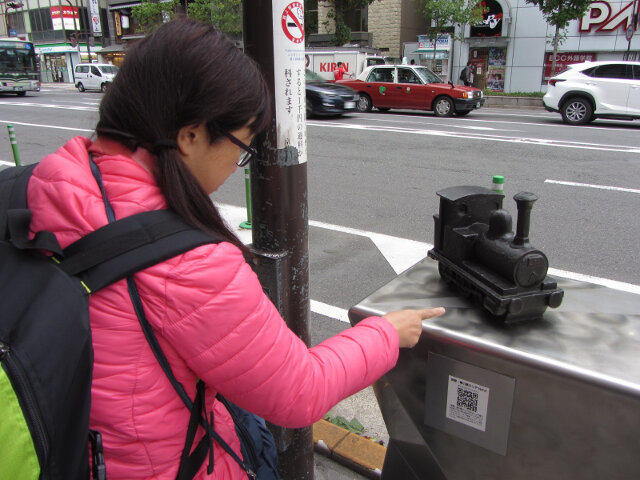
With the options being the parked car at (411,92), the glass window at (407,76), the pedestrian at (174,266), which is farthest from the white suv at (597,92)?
the pedestrian at (174,266)

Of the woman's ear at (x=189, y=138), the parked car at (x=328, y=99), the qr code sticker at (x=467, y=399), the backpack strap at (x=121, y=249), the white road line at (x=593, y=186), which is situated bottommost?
the white road line at (x=593, y=186)

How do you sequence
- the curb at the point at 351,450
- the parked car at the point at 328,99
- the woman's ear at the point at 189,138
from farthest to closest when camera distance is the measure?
1. the parked car at the point at 328,99
2. the curb at the point at 351,450
3. the woman's ear at the point at 189,138

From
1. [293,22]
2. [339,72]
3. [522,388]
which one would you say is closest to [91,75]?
[339,72]

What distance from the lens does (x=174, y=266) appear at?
93 centimetres

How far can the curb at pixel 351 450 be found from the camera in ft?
8.14

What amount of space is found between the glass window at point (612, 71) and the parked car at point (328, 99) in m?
6.16

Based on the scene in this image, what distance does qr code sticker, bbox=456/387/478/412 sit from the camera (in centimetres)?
135

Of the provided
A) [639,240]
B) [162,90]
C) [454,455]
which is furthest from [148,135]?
[639,240]

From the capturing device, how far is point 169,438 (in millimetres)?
1059

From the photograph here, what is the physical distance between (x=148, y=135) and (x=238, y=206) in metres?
5.59

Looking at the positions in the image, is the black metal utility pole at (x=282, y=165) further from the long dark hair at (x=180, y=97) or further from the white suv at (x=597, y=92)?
the white suv at (x=597, y=92)

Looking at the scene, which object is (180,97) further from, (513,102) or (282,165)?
(513,102)

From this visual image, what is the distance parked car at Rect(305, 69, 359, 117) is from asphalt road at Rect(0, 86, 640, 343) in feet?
1.87

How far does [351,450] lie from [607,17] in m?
23.6
